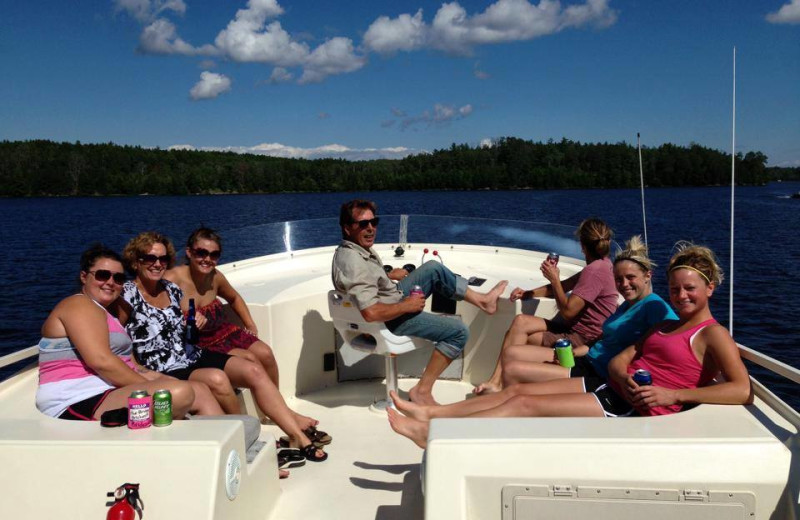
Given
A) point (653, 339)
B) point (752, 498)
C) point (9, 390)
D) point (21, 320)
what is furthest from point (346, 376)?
point (21, 320)

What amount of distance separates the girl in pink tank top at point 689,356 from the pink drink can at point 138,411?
1642 millimetres

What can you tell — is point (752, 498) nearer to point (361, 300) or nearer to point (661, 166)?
point (361, 300)

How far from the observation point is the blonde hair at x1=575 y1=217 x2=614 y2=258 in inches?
136

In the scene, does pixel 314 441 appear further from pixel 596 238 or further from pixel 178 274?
pixel 596 238

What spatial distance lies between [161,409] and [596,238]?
7.93 feet

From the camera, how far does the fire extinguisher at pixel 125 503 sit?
69.7 inches

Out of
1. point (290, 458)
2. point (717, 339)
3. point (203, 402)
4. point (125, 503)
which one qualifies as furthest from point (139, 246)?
point (717, 339)

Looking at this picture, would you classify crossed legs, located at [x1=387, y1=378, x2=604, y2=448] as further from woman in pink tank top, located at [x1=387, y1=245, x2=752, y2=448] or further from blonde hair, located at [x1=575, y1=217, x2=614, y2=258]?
blonde hair, located at [x1=575, y1=217, x2=614, y2=258]

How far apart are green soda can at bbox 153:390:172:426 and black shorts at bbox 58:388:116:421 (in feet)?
1.61

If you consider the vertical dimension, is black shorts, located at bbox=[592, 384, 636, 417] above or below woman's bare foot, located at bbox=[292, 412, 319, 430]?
above

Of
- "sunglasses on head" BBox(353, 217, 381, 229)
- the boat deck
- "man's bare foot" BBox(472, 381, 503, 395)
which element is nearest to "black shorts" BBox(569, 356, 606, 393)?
"man's bare foot" BBox(472, 381, 503, 395)

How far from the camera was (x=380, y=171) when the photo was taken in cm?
8231

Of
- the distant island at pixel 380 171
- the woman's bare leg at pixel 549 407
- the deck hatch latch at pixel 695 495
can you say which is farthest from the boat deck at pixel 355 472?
the distant island at pixel 380 171

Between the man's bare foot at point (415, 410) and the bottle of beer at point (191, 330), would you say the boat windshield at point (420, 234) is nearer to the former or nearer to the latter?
the bottle of beer at point (191, 330)
